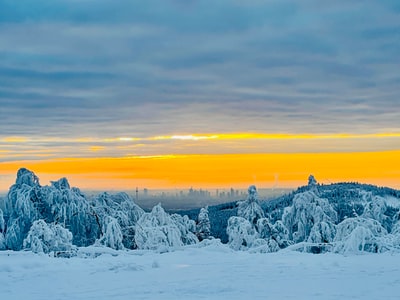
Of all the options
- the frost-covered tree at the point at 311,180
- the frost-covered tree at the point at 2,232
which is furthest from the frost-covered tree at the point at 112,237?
the frost-covered tree at the point at 311,180

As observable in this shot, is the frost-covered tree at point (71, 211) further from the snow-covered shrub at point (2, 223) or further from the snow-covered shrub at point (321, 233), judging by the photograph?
the snow-covered shrub at point (321, 233)

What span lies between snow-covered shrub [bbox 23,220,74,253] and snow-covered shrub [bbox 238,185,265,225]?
1462 centimetres

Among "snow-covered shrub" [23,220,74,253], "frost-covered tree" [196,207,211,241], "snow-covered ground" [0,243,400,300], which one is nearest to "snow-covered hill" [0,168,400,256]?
"snow-covered shrub" [23,220,74,253]

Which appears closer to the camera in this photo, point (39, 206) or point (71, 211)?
point (39, 206)

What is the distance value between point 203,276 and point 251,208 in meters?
22.3

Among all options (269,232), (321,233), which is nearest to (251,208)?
(269,232)

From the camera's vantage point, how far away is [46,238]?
23.2 metres

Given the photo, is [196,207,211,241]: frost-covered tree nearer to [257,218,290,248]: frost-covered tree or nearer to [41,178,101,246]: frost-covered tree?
[257,218,290,248]: frost-covered tree

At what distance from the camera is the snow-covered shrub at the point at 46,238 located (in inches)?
900

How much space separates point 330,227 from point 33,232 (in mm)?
18844

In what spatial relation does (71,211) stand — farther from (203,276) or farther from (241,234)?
(203,276)

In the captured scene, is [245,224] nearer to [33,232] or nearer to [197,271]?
[33,232]

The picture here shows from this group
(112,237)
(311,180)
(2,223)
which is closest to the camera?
(112,237)

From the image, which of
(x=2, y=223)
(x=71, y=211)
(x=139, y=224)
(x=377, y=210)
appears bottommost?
(x=139, y=224)
